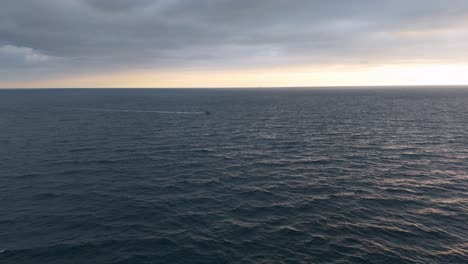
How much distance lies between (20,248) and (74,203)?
1194 cm

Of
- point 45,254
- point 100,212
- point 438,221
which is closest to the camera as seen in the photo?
point 45,254

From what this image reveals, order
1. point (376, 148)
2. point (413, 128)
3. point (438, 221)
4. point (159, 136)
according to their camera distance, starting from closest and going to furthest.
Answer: point (438, 221), point (376, 148), point (159, 136), point (413, 128)

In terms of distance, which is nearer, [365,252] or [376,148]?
[365,252]

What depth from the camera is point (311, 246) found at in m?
32.5

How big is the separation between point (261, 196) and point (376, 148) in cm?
4880

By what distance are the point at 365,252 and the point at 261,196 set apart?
18.7 m

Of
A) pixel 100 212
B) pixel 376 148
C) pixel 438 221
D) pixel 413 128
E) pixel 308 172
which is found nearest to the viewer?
A: pixel 438 221

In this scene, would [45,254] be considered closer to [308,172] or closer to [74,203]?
[74,203]

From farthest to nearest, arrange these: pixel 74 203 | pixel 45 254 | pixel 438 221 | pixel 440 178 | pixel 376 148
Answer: pixel 376 148 → pixel 440 178 → pixel 74 203 → pixel 438 221 → pixel 45 254

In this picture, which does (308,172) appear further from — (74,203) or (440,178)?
(74,203)

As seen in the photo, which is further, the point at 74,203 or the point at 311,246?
the point at 74,203

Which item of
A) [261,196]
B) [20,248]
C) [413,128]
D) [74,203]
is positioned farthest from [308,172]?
[413,128]

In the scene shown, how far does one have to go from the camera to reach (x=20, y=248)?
31594 mm

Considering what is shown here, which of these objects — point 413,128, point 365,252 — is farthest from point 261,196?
point 413,128
